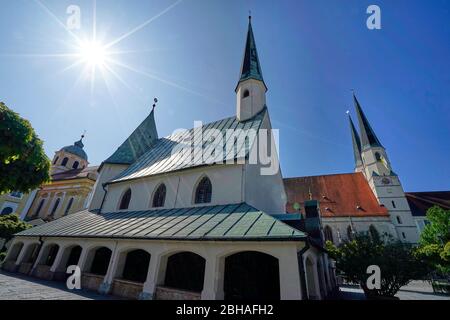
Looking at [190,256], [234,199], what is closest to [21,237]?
[190,256]

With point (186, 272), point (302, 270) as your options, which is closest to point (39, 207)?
point (186, 272)

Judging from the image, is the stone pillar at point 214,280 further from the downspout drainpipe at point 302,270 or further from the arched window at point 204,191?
the arched window at point 204,191


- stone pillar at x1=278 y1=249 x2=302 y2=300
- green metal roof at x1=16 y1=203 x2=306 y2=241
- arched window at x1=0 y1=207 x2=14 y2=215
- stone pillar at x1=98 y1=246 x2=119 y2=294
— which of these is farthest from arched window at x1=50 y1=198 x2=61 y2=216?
stone pillar at x1=278 y1=249 x2=302 y2=300

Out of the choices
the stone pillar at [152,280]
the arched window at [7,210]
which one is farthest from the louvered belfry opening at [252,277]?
the arched window at [7,210]

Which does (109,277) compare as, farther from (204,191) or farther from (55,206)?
(55,206)

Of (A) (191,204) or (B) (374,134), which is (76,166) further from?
(B) (374,134)

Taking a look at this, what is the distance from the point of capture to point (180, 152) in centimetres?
1552

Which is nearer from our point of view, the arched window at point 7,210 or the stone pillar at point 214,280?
the stone pillar at point 214,280

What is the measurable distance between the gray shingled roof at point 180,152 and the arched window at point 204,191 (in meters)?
1.09

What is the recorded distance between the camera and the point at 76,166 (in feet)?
146

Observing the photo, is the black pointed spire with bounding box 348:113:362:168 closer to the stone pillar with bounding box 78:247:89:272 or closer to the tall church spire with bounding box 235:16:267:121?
the tall church spire with bounding box 235:16:267:121

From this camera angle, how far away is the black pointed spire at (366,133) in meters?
38.2

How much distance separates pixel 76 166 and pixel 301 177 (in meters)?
47.9
